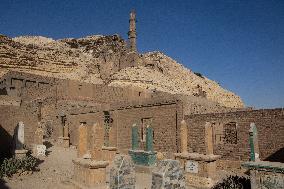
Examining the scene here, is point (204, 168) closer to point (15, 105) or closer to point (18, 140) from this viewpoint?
point (18, 140)

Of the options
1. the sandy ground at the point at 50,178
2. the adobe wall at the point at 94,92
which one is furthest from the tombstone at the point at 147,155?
the adobe wall at the point at 94,92

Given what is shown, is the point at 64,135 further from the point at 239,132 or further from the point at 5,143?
the point at 239,132

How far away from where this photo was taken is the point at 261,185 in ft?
27.3

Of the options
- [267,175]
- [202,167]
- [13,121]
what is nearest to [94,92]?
[13,121]

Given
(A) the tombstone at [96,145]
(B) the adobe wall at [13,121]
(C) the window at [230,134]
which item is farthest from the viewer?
(C) the window at [230,134]

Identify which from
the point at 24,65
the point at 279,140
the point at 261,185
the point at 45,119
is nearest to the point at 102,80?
A: the point at 24,65

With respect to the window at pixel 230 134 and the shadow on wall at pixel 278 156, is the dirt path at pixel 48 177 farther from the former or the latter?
the shadow on wall at pixel 278 156

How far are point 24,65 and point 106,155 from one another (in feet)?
104

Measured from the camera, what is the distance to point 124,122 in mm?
20172

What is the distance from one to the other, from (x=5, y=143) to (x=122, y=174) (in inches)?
441

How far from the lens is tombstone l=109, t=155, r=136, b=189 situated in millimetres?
7246

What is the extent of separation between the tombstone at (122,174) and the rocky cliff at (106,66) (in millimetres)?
32153

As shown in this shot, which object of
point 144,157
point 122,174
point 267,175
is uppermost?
point 122,174

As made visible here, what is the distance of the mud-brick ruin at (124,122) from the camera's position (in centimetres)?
1220
